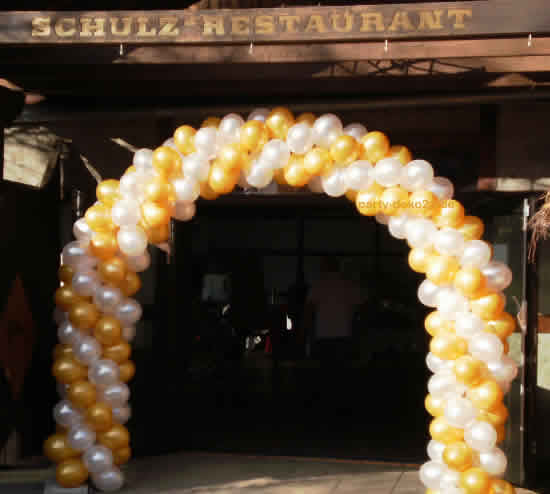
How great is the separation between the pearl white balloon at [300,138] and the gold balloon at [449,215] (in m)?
1.04

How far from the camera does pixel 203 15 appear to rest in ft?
15.6

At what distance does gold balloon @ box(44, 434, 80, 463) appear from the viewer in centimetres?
534

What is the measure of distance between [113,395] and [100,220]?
1.34 meters

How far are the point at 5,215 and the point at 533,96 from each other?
456cm

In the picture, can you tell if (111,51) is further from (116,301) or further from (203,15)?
(116,301)

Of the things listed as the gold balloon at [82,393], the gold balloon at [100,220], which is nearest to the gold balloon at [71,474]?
the gold balloon at [82,393]

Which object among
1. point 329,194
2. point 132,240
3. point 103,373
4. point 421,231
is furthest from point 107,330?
point 421,231

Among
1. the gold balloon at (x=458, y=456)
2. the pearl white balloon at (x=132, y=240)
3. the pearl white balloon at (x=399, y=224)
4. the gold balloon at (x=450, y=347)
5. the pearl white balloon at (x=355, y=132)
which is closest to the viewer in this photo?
the gold balloon at (x=458, y=456)

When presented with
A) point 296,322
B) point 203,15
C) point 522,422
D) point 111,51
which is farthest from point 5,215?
point 522,422

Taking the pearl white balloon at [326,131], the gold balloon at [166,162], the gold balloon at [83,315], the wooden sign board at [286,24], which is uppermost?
the wooden sign board at [286,24]

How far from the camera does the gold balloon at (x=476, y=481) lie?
464 centimetres


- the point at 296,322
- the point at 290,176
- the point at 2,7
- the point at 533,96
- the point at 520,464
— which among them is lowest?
the point at 520,464

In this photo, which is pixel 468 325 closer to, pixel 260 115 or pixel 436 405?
pixel 436 405

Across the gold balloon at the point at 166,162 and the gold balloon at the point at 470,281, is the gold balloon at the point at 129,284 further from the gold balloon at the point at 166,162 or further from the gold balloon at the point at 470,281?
the gold balloon at the point at 470,281
